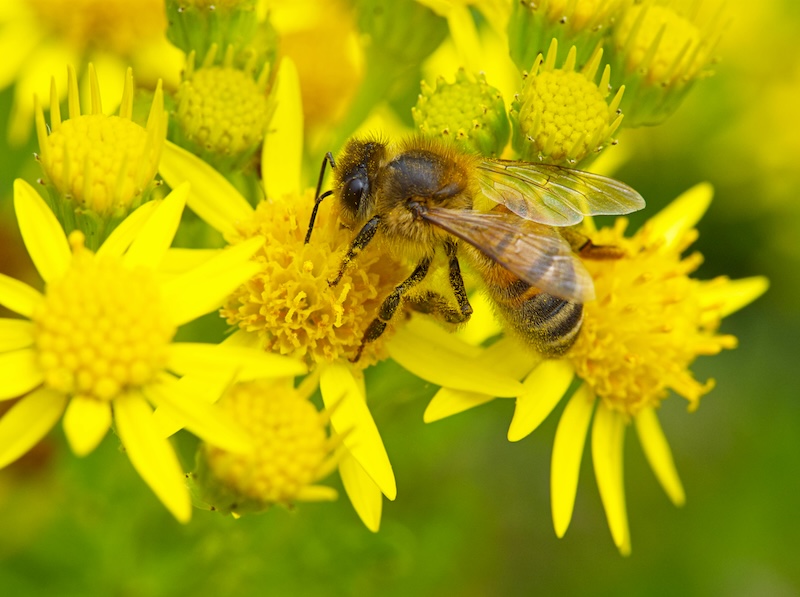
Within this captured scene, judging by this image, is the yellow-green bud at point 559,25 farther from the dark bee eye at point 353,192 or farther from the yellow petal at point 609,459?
the yellow petal at point 609,459

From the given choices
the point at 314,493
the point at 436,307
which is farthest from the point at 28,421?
the point at 436,307

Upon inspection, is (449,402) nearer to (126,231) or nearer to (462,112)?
(462,112)

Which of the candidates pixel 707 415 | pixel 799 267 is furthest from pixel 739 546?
pixel 799 267

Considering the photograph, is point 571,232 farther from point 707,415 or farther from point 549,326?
point 707,415

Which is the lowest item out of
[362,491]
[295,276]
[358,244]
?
[362,491]

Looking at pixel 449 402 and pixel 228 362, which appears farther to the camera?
pixel 449 402

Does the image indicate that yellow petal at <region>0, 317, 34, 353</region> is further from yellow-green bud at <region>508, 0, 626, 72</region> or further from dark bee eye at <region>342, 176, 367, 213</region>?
yellow-green bud at <region>508, 0, 626, 72</region>

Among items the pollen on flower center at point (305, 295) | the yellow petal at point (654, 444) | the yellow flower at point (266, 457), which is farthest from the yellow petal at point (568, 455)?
the yellow flower at point (266, 457)
